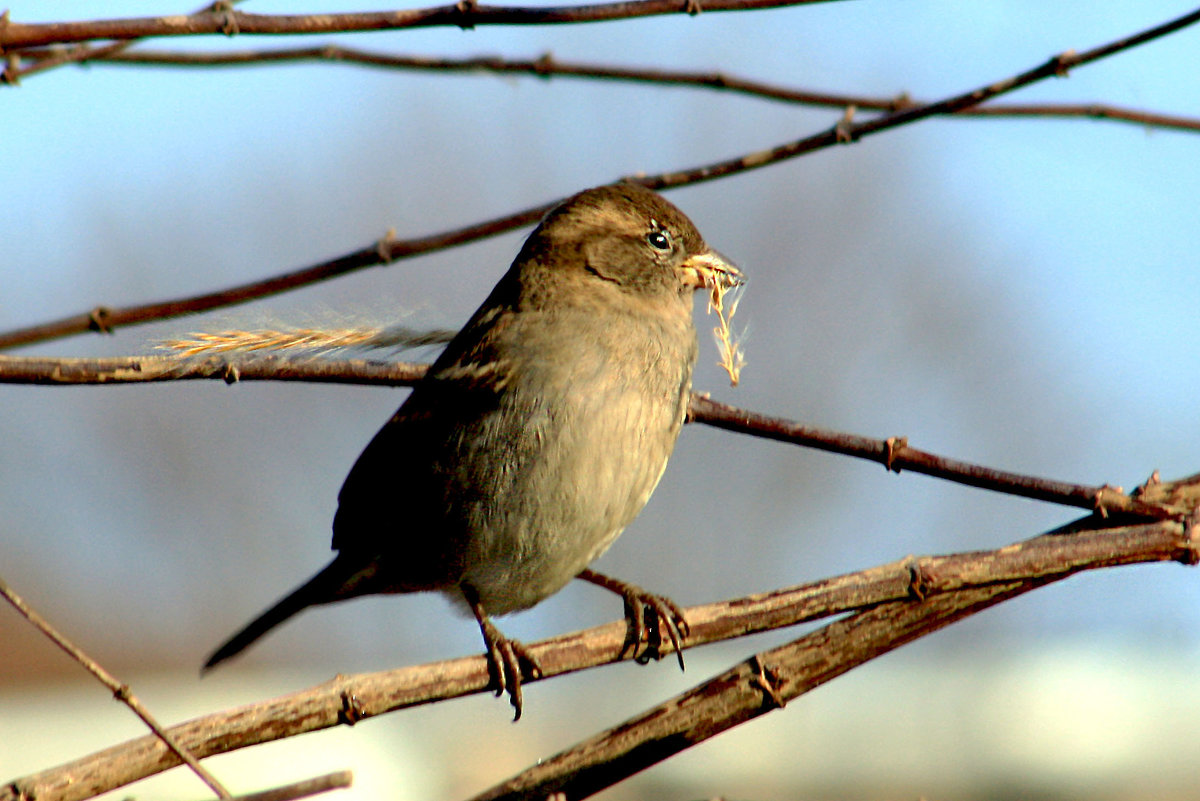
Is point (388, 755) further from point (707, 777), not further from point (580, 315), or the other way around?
point (580, 315)

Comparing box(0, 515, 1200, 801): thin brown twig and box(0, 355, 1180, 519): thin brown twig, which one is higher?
box(0, 355, 1180, 519): thin brown twig

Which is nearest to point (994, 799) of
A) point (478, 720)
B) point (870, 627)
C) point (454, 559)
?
point (478, 720)

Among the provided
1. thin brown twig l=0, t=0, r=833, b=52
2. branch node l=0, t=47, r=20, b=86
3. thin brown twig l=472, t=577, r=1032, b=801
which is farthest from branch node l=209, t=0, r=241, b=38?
thin brown twig l=472, t=577, r=1032, b=801

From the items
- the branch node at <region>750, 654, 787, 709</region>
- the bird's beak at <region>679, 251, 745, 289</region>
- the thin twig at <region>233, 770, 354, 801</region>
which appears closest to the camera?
the thin twig at <region>233, 770, 354, 801</region>

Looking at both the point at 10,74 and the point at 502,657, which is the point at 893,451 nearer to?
the point at 502,657

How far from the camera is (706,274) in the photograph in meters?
3.75

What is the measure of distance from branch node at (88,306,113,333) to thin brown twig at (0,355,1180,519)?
1.46ft

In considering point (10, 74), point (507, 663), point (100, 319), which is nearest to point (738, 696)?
point (507, 663)

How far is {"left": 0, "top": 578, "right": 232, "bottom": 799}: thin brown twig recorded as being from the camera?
1.81 meters

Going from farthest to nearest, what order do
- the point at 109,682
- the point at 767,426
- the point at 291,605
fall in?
the point at 291,605 < the point at 767,426 < the point at 109,682

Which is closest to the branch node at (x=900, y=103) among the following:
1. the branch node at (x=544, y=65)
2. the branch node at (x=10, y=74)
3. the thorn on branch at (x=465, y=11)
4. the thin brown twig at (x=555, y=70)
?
the thin brown twig at (x=555, y=70)

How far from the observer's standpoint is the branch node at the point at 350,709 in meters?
2.18

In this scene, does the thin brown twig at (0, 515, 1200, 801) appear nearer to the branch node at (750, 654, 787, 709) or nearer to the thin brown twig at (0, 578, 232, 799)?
the branch node at (750, 654, 787, 709)

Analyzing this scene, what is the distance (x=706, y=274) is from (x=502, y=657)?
1352 mm
